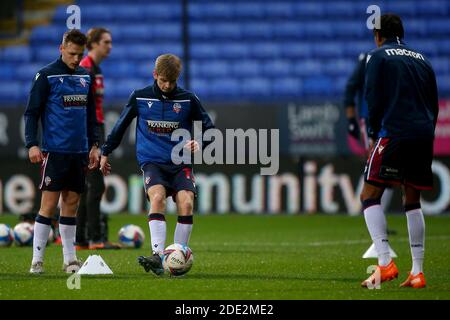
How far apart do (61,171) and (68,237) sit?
1.83 ft

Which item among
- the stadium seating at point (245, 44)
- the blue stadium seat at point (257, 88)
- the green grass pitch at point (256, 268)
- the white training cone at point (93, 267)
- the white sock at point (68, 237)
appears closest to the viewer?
the green grass pitch at point (256, 268)

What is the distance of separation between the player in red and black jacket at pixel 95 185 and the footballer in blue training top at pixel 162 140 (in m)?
2.42

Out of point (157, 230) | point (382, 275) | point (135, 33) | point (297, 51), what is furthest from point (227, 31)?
point (382, 275)

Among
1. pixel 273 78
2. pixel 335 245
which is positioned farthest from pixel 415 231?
pixel 273 78

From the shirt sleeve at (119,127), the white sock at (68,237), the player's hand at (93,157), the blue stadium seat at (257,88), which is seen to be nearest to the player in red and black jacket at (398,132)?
the shirt sleeve at (119,127)

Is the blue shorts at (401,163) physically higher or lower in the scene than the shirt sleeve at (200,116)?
lower

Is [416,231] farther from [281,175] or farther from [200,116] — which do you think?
[281,175]

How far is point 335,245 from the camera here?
11672 millimetres

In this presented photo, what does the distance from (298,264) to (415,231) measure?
191 cm

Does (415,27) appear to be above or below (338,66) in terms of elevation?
above

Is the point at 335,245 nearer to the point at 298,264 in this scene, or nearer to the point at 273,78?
the point at 298,264

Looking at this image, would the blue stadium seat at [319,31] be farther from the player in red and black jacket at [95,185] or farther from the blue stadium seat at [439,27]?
the player in red and black jacket at [95,185]

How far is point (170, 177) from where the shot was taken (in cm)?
854

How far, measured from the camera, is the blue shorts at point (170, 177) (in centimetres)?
844
